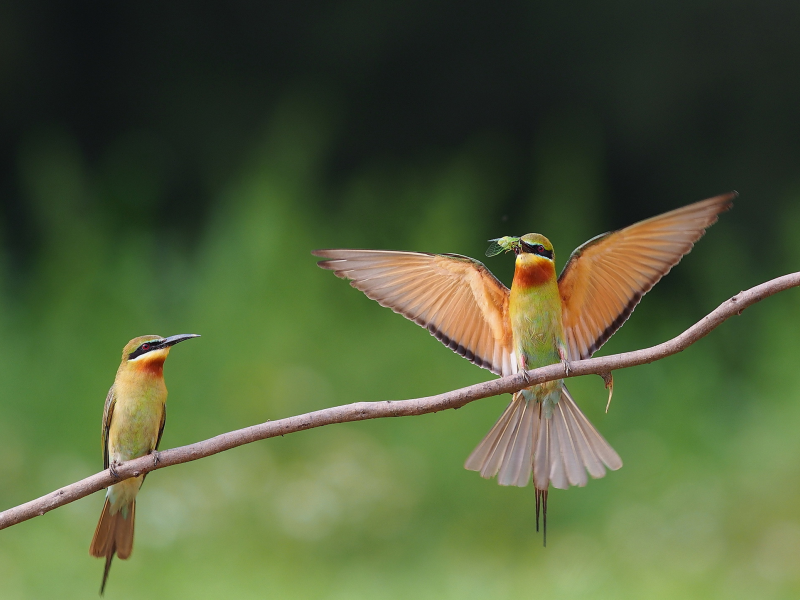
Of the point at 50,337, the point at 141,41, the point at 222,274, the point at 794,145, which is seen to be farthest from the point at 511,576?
the point at 141,41

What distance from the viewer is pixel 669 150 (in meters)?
3.53

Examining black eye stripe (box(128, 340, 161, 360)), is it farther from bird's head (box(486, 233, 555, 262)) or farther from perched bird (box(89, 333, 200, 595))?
bird's head (box(486, 233, 555, 262))

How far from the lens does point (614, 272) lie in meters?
1.47

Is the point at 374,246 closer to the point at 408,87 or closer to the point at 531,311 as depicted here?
the point at 408,87

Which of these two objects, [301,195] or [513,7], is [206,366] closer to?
[301,195]

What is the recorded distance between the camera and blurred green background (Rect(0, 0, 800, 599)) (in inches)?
97.3

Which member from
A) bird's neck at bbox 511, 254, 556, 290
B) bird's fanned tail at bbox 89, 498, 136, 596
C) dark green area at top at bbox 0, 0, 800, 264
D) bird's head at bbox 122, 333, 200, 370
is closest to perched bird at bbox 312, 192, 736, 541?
bird's neck at bbox 511, 254, 556, 290

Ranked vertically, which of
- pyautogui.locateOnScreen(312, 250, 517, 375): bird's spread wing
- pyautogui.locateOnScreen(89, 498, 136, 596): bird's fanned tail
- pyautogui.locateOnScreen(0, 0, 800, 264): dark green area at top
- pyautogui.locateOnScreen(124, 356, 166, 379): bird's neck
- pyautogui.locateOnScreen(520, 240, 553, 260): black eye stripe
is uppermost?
pyautogui.locateOnScreen(0, 0, 800, 264): dark green area at top

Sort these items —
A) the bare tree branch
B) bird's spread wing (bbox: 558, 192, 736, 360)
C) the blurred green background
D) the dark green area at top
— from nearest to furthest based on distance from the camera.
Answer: the bare tree branch
bird's spread wing (bbox: 558, 192, 736, 360)
the blurred green background
the dark green area at top

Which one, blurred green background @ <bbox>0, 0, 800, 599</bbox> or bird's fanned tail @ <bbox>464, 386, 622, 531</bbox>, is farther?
blurred green background @ <bbox>0, 0, 800, 599</bbox>

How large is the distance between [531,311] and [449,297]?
0.46ft

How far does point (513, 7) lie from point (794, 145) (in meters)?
1.20

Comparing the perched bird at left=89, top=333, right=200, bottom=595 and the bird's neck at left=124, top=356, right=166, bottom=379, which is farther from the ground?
the bird's neck at left=124, top=356, right=166, bottom=379

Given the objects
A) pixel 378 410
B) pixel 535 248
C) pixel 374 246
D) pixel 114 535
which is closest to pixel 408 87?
pixel 374 246
